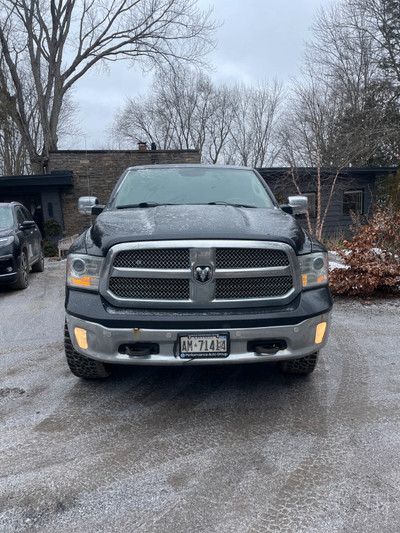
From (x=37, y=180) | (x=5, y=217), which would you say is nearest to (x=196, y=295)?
(x=5, y=217)

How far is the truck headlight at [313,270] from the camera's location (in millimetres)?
2879

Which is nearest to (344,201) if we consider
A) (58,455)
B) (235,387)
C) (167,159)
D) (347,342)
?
(167,159)

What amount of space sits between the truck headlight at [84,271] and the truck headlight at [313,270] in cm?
143

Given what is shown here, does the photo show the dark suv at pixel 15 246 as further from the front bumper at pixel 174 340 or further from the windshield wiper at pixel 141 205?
the front bumper at pixel 174 340

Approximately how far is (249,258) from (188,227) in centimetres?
49

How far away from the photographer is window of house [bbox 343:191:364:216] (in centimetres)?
1862

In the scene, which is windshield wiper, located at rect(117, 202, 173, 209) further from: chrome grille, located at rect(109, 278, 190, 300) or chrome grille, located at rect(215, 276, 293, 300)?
chrome grille, located at rect(215, 276, 293, 300)

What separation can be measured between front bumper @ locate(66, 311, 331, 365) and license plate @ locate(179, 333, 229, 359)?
0.03 m

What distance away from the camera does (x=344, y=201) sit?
18594 mm

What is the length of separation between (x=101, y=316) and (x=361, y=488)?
5.97ft

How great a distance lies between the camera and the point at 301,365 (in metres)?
3.35

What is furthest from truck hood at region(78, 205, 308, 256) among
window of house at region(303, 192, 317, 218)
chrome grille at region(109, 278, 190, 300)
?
window of house at region(303, 192, 317, 218)

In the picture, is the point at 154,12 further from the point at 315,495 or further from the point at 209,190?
the point at 315,495

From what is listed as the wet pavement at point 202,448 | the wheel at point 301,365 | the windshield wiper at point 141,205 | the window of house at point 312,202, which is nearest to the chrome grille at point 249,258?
the wheel at point 301,365
